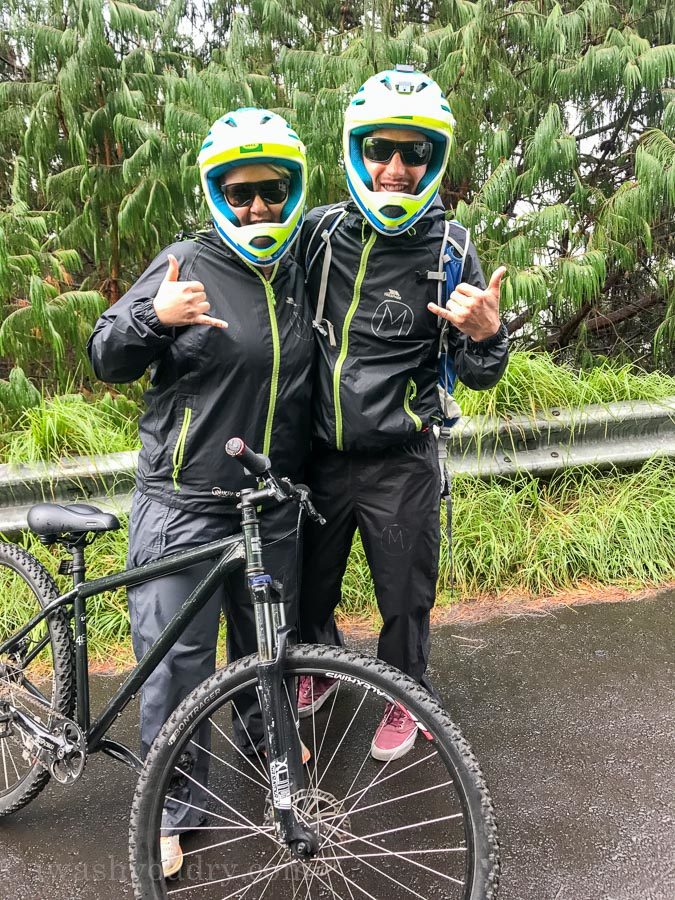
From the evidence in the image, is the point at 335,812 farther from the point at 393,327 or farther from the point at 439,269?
the point at 439,269

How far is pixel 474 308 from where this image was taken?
2242 millimetres

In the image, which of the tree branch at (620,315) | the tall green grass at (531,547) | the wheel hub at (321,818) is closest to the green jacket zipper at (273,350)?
the wheel hub at (321,818)

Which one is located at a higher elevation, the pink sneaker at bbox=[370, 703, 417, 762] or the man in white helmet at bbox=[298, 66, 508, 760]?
the man in white helmet at bbox=[298, 66, 508, 760]

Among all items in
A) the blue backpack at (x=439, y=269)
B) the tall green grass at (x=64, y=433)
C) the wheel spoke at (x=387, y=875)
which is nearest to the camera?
the wheel spoke at (x=387, y=875)

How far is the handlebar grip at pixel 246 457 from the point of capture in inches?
73.3

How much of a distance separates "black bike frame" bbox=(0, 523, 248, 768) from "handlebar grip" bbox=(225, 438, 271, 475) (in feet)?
0.71

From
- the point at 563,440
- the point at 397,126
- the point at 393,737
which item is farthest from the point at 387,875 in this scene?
the point at 563,440

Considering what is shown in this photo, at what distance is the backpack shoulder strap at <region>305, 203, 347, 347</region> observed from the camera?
97.4 inches

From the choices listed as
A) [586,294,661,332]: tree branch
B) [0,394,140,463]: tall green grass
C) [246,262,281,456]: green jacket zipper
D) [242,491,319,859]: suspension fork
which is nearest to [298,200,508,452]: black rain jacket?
[246,262,281,456]: green jacket zipper

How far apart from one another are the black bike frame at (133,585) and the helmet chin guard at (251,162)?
0.92m

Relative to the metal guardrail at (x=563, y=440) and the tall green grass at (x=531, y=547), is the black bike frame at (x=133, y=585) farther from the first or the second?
the metal guardrail at (x=563, y=440)

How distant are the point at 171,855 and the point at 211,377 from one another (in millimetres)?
1517

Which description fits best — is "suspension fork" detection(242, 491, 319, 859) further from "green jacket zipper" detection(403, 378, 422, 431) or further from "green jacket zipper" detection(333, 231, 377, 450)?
"green jacket zipper" detection(403, 378, 422, 431)

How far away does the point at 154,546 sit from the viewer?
7.57 feet
